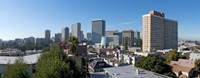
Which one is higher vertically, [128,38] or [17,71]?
[128,38]

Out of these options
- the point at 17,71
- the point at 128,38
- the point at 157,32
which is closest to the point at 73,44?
the point at 17,71

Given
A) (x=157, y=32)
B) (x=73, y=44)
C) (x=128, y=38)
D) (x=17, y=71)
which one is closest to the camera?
(x=17, y=71)

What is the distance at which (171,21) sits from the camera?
125m

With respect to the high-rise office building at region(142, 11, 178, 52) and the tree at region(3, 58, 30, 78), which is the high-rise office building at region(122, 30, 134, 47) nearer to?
the high-rise office building at region(142, 11, 178, 52)

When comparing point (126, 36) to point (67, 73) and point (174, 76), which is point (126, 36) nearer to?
point (174, 76)

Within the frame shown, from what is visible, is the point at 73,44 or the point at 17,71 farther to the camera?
the point at 73,44

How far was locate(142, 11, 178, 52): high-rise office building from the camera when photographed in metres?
109

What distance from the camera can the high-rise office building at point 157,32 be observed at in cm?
10938

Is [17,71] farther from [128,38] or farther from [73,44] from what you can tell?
[128,38]

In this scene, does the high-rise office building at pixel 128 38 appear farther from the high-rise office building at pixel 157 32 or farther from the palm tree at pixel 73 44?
the palm tree at pixel 73 44

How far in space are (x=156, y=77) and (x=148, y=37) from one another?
83.8 m

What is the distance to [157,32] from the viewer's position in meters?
Result: 112

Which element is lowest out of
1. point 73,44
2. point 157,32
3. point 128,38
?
point 73,44

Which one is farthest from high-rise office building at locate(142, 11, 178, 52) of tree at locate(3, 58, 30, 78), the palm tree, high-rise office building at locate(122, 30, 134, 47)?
tree at locate(3, 58, 30, 78)
